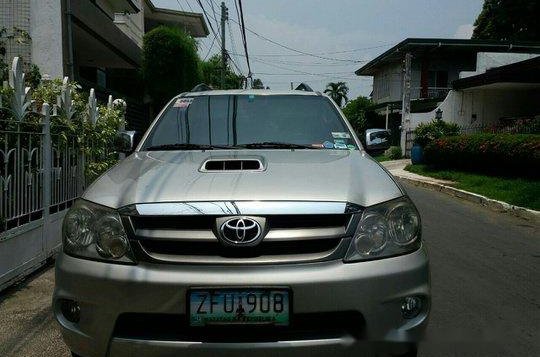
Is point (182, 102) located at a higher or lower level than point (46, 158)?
higher

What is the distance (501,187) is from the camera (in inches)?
438

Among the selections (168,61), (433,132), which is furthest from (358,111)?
(168,61)

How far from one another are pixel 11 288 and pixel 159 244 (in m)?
2.64

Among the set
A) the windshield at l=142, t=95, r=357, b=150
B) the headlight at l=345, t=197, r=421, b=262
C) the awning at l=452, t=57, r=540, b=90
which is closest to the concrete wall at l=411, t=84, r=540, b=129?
the awning at l=452, t=57, r=540, b=90

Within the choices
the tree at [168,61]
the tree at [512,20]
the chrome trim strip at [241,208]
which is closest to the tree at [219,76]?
the tree at [168,61]

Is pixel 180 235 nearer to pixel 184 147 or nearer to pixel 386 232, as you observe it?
pixel 386 232

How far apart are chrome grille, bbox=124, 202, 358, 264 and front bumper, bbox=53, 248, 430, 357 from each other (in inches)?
1.8

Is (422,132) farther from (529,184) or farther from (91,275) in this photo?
(91,275)

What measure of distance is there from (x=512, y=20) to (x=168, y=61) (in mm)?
26059

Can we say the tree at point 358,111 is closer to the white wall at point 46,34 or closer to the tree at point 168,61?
the tree at point 168,61

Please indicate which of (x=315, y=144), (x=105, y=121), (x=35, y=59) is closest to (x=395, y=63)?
(x=35, y=59)

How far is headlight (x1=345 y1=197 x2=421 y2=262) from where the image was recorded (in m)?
2.32

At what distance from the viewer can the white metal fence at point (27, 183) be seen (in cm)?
430

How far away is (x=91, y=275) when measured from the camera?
230 cm
